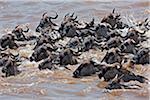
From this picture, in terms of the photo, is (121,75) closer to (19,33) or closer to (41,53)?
(41,53)

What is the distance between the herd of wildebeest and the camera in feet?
42.2

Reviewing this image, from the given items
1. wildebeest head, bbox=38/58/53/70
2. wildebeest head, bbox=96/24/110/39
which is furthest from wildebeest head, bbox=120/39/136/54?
wildebeest head, bbox=38/58/53/70

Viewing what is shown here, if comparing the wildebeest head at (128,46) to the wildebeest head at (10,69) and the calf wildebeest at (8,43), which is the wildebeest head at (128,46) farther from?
the calf wildebeest at (8,43)

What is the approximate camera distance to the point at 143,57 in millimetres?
13984

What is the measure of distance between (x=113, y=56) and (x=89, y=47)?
2052mm

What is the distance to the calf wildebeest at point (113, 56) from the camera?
45.1 ft

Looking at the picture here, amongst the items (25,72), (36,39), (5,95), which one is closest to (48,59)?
(25,72)

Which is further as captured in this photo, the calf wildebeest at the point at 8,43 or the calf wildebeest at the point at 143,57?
the calf wildebeest at the point at 8,43

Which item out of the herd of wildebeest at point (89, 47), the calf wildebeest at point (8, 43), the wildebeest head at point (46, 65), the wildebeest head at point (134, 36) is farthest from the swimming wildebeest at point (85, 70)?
the calf wildebeest at point (8, 43)

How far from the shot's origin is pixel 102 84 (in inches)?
497

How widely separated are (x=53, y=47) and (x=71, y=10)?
7178 mm

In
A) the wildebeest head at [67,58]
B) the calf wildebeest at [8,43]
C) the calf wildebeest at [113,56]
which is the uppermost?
the calf wildebeest at [113,56]

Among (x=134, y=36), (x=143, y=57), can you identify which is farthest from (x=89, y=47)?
(x=143, y=57)

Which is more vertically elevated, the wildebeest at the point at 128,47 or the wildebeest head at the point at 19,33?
the wildebeest at the point at 128,47
